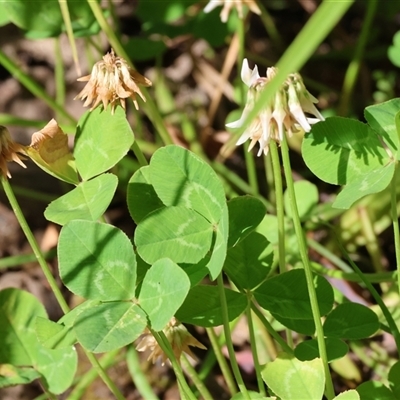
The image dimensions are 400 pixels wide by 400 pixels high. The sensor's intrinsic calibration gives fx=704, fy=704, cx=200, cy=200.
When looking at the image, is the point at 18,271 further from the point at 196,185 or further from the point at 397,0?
the point at 397,0

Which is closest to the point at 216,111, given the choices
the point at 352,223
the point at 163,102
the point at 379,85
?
the point at 163,102

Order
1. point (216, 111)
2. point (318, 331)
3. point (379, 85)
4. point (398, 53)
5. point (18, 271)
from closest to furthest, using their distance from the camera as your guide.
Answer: point (318, 331)
point (398, 53)
point (18, 271)
point (379, 85)
point (216, 111)

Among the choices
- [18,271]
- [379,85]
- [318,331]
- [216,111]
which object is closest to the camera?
[318,331]

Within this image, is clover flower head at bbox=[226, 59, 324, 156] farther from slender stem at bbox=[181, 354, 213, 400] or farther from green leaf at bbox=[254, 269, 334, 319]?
slender stem at bbox=[181, 354, 213, 400]

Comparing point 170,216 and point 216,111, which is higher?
point 216,111

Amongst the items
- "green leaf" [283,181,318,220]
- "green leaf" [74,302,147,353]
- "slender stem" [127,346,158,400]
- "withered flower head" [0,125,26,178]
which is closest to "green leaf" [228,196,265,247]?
"green leaf" [74,302,147,353]

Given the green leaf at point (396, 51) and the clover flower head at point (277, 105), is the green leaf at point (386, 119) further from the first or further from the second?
the green leaf at point (396, 51)

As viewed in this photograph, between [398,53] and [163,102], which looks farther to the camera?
[163,102]

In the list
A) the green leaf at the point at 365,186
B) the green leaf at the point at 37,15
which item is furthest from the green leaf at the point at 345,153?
the green leaf at the point at 37,15
